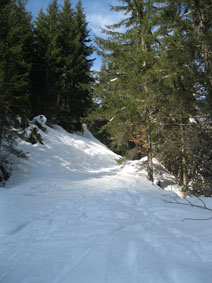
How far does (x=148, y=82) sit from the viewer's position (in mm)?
6422

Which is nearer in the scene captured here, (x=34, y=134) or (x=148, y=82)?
(x=148, y=82)

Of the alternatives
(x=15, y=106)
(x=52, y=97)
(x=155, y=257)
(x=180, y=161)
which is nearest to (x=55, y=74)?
(x=52, y=97)

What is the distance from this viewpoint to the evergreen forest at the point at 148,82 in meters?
4.97

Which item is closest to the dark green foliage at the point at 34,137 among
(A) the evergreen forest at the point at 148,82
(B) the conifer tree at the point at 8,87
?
(A) the evergreen forest at the point at 148,82

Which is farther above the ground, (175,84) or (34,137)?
(175,84)

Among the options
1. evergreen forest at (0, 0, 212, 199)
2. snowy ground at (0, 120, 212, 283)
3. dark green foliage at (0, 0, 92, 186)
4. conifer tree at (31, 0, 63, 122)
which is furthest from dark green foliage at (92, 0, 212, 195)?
conifer tree at (31, 0, 63, 122)

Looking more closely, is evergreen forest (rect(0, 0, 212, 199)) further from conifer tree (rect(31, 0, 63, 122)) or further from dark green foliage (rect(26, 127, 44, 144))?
dark green foliage (rect(26, 127, 44, 144))

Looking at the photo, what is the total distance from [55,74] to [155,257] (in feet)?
57.0

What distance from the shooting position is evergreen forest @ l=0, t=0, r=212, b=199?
4.97m

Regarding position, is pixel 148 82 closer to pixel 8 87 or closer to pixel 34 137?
pixel 8 87

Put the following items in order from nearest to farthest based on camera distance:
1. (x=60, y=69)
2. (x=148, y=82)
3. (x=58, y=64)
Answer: (x=148, y=82) → (x=60, y=69) → (x=58, y=64)

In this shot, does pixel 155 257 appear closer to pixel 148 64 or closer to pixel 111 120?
pixel 111 120

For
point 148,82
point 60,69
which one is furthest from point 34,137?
point 148,82

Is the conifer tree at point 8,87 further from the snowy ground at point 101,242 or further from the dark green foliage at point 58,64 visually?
the dark green foliage at point 58,64
